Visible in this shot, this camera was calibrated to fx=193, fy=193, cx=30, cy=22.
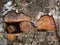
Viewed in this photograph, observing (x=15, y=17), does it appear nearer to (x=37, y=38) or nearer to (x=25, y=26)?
(x=25, y=26)

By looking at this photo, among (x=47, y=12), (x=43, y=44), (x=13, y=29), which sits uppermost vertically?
(x=47, y=12)

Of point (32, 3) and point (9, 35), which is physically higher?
point (32, 3)

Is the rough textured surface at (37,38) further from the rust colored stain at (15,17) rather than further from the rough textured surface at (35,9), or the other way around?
the rust colored stain at (15,17)

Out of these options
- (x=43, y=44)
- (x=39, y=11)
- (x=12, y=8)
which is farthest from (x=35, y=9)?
(x=43, y=44)

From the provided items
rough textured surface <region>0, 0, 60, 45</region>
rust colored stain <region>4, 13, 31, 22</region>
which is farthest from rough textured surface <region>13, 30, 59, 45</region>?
rust colored stain <region>4, 13, 31, 22</region>

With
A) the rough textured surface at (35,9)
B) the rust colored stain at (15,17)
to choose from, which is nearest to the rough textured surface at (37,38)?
the rough textured surface at (35,9)

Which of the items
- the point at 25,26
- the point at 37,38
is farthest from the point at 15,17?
the point at 37,38

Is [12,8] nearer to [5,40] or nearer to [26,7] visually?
[26,7]
